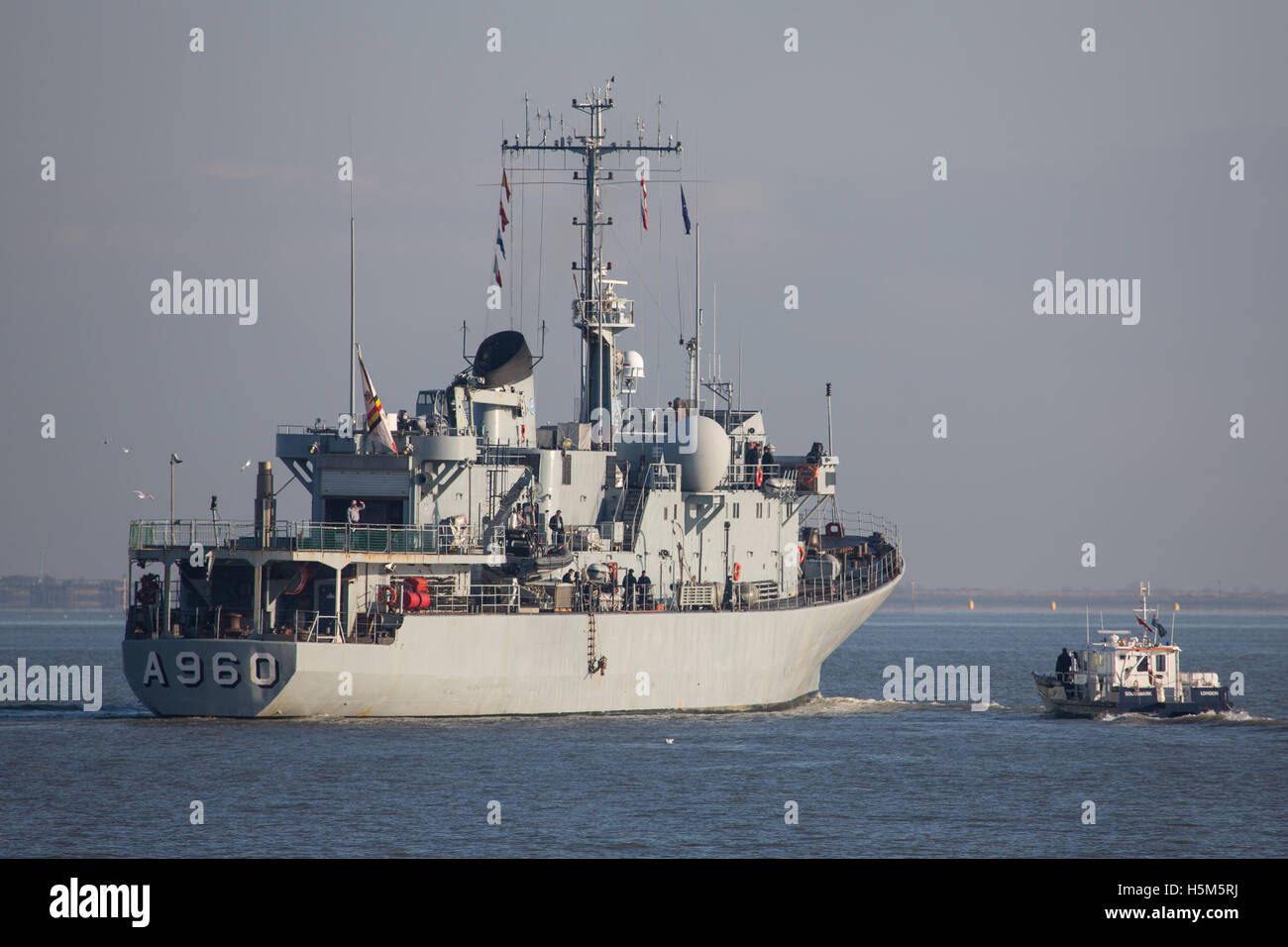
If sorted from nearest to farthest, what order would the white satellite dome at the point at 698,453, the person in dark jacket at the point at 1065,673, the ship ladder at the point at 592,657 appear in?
1. the ship ladder at the point at 592,657
2. the person in dark jacket at the point at 1065,673
3. the white satellite dome at the point at 698,453

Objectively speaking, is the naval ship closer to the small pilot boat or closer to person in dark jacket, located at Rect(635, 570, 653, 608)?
person in dark jacket, located at Rect(635, 570, 653, 608)

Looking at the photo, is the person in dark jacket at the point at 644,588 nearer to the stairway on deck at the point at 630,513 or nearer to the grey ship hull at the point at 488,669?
the grey ship hull at the point at 488,669

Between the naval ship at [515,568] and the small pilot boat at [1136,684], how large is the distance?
8465mm

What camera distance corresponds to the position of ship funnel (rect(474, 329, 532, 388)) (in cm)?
4481

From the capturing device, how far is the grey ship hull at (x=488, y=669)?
1436 inches

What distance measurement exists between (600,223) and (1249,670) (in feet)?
150

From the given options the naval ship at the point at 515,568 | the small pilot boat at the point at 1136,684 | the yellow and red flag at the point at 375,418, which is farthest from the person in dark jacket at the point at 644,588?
the small pilot boat at the point at 1136,684

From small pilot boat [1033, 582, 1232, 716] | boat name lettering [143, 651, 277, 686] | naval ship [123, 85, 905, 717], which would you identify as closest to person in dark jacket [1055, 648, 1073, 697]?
small pilot boat [1033, 582, 1232, 716]

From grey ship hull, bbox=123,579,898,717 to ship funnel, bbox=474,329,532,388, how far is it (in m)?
7.76

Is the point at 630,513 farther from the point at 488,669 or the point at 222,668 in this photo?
the point at 222,668

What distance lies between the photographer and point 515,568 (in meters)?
41.8
